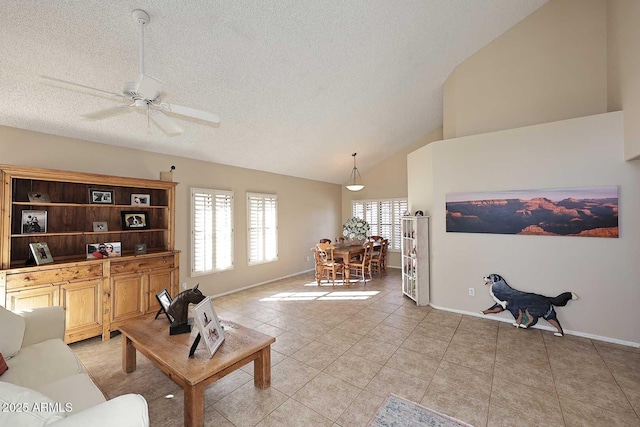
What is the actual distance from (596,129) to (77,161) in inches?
280

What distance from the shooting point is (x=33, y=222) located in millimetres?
3396

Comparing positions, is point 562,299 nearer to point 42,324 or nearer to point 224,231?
point 224,231

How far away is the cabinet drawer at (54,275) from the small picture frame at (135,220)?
2.73ft

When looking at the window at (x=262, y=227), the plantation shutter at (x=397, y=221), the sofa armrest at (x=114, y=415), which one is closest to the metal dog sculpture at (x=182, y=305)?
the sofa armrest at (x=114, y=415)

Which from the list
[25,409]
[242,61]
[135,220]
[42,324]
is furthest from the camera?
[135,220]

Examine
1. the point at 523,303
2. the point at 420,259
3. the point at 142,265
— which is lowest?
the point at 523,303

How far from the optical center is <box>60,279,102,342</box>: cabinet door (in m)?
3.25

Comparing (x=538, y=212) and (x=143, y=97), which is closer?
(x=143, y=97)

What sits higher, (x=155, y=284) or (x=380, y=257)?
(x=155, y=284)

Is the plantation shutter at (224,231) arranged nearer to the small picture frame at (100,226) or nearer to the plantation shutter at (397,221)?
the small picture frame at (100,226)

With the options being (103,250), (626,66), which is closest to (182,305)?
(103,250)

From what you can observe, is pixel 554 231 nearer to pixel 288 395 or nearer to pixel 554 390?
pixel 554 390

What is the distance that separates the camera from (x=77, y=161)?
12.6 ft

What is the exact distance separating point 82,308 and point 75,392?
211 centimetres
